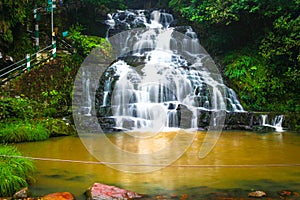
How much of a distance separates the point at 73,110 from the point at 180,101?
14.7 ft

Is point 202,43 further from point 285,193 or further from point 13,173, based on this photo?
point 13,173

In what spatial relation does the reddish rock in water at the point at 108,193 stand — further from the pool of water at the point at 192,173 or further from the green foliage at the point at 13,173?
the green foliage at the point at 13,173

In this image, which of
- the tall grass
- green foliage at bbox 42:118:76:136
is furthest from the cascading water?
the tall grass

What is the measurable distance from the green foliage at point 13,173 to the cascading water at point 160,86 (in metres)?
6.54

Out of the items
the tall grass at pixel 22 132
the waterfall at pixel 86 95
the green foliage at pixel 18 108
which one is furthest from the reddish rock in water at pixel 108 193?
the waterfall at pixel 86 95

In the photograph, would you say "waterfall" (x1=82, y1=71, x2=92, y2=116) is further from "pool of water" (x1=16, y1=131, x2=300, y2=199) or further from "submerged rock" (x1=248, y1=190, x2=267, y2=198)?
"submerged rock" (x1=248, y1=190, x2=267, y2=198)

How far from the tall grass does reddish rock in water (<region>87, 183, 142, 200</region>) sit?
17.7 ft

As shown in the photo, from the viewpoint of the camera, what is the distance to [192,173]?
729cm

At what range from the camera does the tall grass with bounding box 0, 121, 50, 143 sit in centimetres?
1031

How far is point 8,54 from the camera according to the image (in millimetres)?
14086

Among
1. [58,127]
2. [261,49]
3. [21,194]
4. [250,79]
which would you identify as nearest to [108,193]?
[21,194]

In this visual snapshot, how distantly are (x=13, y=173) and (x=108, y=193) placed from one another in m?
1.69

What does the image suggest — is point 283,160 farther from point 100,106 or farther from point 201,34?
point 201,34

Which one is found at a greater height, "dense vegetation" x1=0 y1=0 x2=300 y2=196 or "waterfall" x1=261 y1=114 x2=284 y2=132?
"dense vegetation" x1=0 y1=0 x2=300 y2=196
